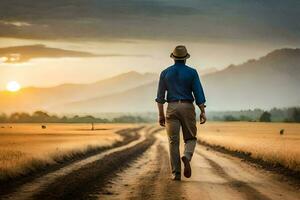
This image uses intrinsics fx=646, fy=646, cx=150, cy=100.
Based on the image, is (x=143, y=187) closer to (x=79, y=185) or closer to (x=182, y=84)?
(x=79, y=185)

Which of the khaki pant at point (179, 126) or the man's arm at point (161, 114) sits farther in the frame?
the man's arm at point (161, 114)

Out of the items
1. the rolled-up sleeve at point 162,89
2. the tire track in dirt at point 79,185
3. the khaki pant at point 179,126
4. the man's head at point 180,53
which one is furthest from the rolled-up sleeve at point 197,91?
the tire track in dirt at point 79,185

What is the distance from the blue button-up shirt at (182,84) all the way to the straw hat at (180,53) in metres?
0.18

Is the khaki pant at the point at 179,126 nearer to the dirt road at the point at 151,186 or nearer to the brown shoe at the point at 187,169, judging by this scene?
the brown shoe at the point at 187,169

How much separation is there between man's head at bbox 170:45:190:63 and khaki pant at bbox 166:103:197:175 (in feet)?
3.38

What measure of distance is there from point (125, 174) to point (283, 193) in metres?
5.48

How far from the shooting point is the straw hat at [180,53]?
14.4 metres

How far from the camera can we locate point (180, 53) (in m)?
14.4

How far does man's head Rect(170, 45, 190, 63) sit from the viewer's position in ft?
47.2

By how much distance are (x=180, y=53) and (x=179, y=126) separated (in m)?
1.66

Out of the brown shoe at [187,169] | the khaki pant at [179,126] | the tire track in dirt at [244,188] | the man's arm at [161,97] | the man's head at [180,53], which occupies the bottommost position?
the tire track in dirt at [244,188]

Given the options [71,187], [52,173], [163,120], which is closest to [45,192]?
[71,187]

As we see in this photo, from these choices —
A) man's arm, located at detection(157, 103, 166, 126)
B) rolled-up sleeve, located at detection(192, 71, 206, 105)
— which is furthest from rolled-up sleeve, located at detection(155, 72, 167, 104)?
rolled-up sleeve, located at detection(192, 71, 206, 105)

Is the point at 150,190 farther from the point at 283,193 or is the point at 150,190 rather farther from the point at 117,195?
the point at 283,193
